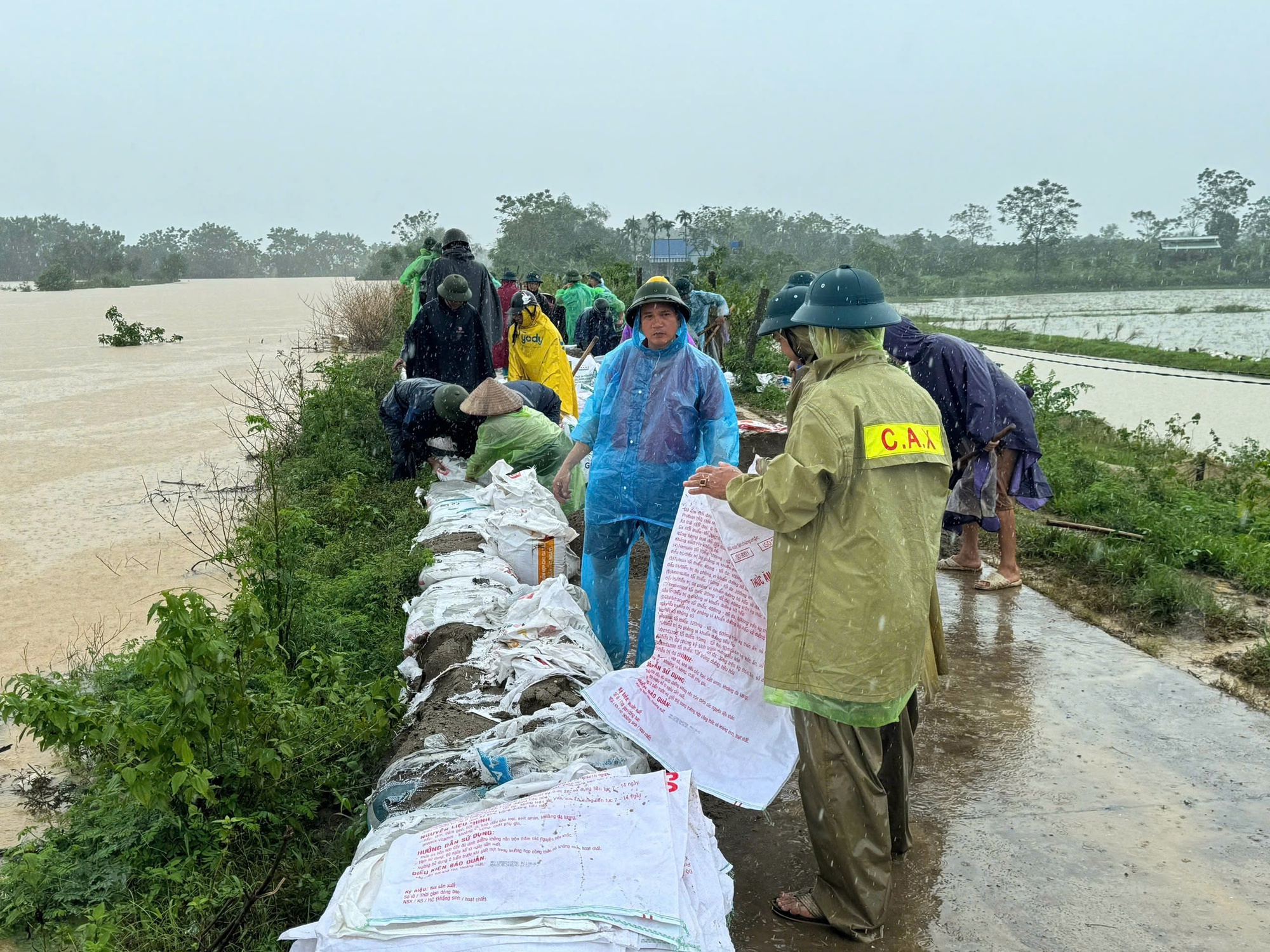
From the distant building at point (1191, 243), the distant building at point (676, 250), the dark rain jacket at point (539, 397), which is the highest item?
the distant building at point (1191, 243)

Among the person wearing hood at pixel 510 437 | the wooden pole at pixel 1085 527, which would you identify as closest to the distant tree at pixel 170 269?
the person wearing hood at pixel 510 437

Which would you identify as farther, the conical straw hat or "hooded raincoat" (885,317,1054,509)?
the conical straw hat

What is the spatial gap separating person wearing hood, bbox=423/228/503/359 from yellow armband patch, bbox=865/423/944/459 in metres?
4.90

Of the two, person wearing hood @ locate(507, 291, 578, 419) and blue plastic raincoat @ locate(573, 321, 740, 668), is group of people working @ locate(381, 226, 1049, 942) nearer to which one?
blue plastic raincoat @ locate(573, 321, 740, 668)

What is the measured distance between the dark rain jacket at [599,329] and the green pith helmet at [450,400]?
6810 mm

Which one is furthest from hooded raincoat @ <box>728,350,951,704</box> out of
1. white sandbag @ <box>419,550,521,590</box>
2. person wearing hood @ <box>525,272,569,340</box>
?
person wearing hood @ <box>525,272,569,340</box>

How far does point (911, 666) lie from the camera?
224 centimetres

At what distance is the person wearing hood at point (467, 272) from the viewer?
22.4 feet

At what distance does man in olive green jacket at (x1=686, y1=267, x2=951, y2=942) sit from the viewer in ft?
7.09

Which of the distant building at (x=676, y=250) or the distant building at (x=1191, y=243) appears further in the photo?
the distant building at (x=1191, y=243)

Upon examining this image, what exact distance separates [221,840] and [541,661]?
3.38 ft

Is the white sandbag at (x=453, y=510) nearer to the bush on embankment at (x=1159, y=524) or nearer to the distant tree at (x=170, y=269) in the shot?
the bush on embankment at (x=1159, y=524)

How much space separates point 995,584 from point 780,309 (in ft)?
8.18

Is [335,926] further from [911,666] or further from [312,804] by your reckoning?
[911,666]
